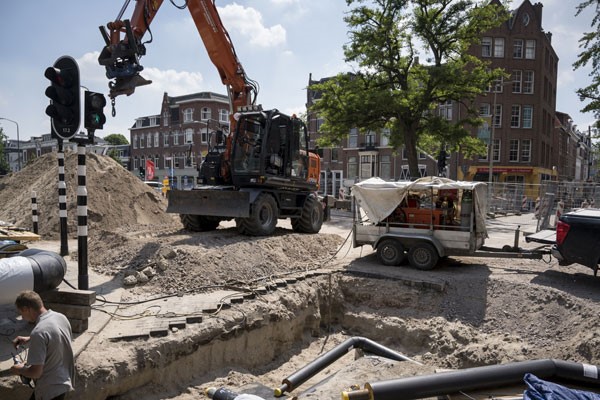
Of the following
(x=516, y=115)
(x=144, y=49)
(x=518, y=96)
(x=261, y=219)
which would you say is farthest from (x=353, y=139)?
(x=144, y=49)

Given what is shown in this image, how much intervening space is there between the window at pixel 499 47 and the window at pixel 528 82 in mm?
3189

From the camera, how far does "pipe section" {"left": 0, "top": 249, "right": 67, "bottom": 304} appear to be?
447 centimetres

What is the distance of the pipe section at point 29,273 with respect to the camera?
4469mm

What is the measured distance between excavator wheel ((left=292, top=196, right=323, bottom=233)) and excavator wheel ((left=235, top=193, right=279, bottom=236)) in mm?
1470

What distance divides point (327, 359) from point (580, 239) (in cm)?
555

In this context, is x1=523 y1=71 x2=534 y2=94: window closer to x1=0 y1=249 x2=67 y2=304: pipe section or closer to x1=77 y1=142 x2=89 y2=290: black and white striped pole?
x1=77 y1=142 x2=89 y2=290: black and white striped pole

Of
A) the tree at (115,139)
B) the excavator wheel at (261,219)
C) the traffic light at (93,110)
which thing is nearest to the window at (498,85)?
the excavator wheel at (261,219)

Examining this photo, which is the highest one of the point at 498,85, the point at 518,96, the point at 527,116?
the point at 518,96

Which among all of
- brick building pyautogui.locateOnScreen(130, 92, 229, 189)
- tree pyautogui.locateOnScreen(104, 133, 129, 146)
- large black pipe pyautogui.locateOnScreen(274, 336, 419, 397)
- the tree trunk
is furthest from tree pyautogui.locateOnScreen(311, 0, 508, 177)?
tree pyautogui.locateOnScreen(104, 133, 129, 146)

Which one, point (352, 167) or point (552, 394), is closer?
point (552, 394)

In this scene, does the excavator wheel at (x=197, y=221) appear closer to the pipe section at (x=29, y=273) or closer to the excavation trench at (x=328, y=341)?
the excavation trench at (x=328, y=341)

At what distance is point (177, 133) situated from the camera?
5650cm

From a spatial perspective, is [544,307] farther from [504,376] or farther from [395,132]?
[395,132]

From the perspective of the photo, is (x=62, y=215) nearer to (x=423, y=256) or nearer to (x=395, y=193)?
(x=395, y=193)
